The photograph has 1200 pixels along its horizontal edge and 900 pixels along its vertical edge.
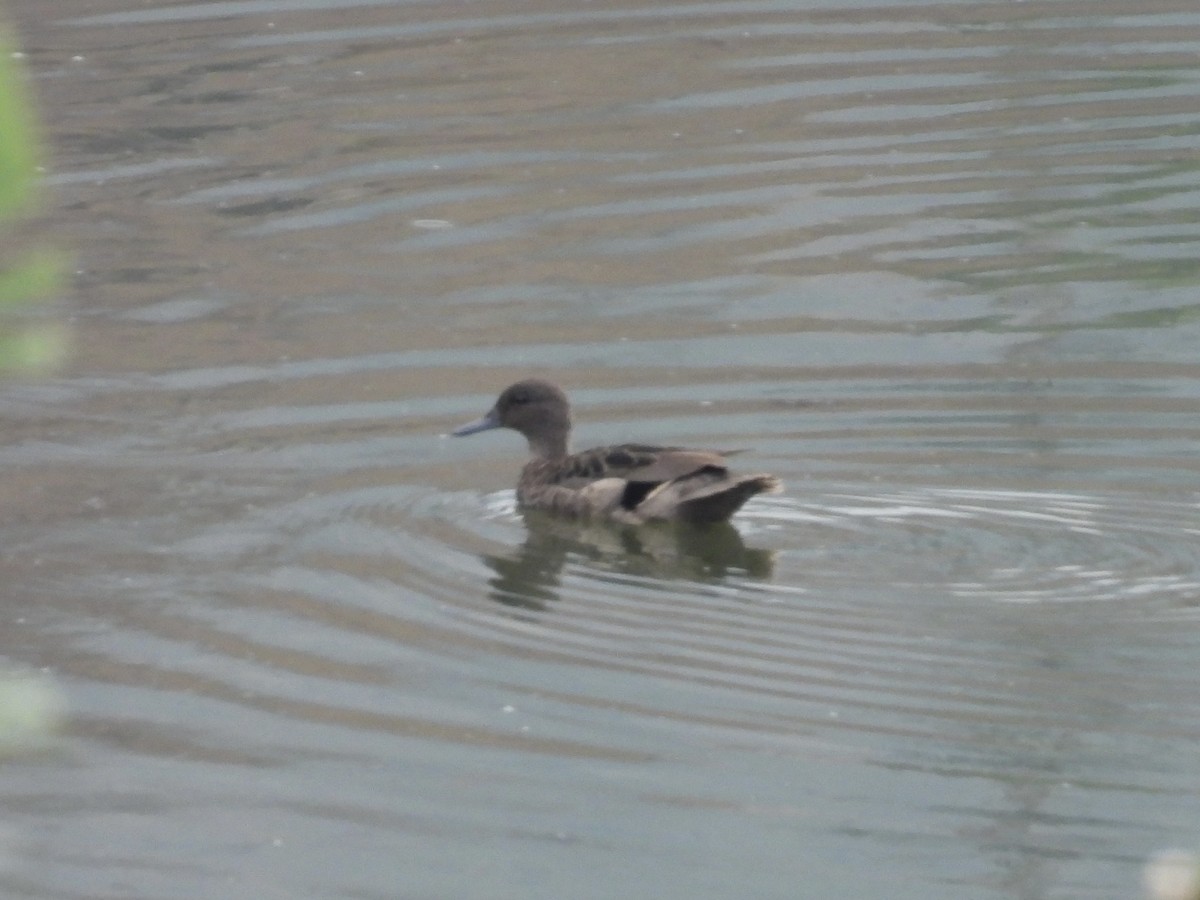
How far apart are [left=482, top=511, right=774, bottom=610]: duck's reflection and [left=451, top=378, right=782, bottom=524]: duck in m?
0.06

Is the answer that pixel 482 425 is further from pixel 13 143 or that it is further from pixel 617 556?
pixel 13 143

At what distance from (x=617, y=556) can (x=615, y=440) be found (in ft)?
4.95

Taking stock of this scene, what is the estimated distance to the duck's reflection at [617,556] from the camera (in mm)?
6664

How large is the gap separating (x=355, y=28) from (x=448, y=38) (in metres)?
0.71

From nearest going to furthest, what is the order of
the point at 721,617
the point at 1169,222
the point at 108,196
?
1. the point at 721,617
2. the point at 1169,222
3. the point at 108,196

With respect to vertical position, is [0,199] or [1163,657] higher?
[0,199]

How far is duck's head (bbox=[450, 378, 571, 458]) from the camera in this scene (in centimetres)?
809

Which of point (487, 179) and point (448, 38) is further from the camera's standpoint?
point (448, 38)

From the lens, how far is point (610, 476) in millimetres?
7465

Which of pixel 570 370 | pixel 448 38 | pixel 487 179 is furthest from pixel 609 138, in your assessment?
pixel 570 370

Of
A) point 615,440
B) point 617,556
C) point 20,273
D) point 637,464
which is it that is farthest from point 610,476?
point 20,273

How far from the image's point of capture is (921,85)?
1438 centimetres

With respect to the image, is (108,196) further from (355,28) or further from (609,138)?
(355,28)

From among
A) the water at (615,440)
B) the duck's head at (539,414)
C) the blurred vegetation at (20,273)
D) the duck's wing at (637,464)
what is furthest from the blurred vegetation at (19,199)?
the duck's head at (539,414)
